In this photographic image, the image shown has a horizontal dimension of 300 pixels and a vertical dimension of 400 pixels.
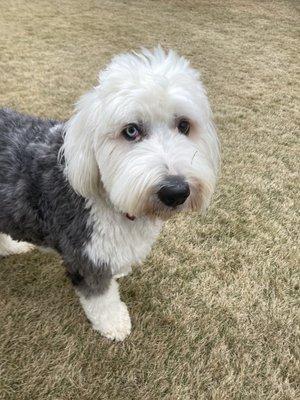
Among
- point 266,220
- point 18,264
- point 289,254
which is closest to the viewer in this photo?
point 18,264

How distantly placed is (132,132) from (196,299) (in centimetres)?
144

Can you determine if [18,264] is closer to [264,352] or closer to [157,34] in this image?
[264,352]

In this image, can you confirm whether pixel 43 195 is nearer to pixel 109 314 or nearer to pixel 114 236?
pixel 114 236

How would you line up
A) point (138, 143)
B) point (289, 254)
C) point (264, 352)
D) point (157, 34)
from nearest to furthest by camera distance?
point (138, 143), point (264, 352), point (289, 254), point (157, 34)

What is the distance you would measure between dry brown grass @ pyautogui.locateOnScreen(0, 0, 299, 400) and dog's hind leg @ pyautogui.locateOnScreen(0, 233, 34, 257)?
6cm

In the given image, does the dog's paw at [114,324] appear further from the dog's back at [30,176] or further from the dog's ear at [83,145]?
the dog's ear at [83,145]

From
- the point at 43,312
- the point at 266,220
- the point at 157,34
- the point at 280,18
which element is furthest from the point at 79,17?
the point at 43,312

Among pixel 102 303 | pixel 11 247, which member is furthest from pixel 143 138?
pixel 11 247

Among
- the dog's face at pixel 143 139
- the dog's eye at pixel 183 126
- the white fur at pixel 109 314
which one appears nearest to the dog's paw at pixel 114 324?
the white fur at pixel 109 314

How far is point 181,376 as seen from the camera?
93.1 inches

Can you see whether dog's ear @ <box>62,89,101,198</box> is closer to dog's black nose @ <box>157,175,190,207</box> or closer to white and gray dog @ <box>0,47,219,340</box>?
white and gray dog @ <box>0,47,219,340</box>

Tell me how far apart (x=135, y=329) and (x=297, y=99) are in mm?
4060

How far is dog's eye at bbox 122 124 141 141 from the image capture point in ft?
5.66

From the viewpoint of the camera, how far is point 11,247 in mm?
2881
